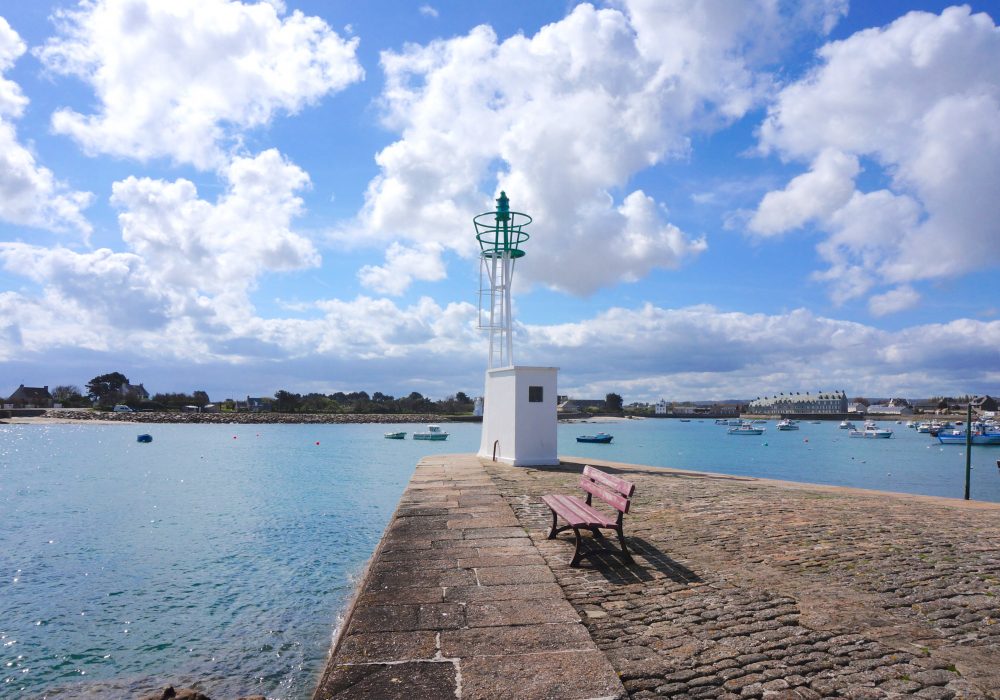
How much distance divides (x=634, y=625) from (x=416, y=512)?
5761mm

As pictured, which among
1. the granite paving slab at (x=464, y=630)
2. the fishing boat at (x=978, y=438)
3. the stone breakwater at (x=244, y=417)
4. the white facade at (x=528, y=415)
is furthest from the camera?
the stone breakwater at (x=244, y=417)

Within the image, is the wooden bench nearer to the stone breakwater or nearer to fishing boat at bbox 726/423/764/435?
fishing boat at bbox 726/423/764/435

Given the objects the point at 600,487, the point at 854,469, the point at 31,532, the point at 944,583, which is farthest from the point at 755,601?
the point at 854,469

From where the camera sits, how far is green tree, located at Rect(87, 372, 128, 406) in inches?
5605

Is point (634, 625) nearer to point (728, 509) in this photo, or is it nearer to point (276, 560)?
point (728, 509)

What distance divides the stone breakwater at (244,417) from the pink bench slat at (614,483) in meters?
130

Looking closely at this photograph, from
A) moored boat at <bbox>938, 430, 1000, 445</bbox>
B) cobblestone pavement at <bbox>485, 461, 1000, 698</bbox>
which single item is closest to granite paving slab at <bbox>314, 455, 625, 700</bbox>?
cobblestone pavement at <bbox>485, 461, 1000, 698</bbox>

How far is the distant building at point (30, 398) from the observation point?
136 m

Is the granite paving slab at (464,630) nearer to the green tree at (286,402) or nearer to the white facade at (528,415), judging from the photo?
the white facade at (528,415)

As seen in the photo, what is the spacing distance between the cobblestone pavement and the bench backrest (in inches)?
22.3

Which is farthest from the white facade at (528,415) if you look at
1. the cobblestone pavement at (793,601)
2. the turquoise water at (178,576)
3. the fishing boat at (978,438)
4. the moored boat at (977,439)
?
the moored boat at (977,439)

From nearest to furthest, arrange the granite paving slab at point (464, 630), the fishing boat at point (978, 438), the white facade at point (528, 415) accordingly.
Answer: the granite paving slab at point (464, 630) → the white facade at point (528, 415) → the fishing boat at point (978, 438)

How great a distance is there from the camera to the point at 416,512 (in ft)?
33.4

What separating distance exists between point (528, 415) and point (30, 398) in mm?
160710
